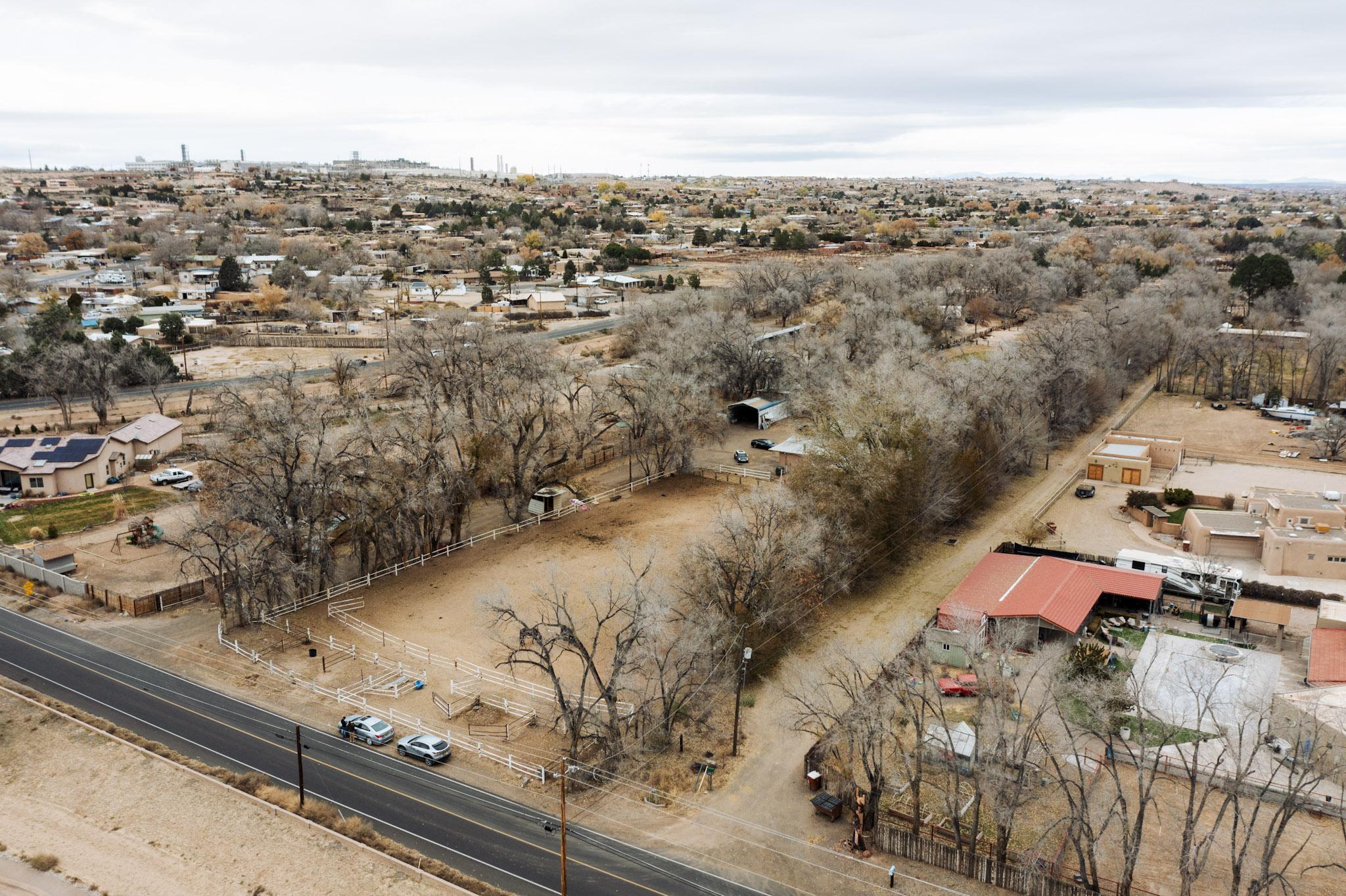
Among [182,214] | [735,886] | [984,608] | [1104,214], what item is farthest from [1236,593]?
[1104,214]

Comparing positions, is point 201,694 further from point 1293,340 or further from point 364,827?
point 1293,340

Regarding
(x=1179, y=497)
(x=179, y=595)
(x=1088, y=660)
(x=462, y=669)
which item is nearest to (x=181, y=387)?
(x=179, y=595)

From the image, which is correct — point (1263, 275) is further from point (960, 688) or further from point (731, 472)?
point (960, 688)

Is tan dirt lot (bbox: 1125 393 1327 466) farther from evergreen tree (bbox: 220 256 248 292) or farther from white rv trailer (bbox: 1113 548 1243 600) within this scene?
evergreen tree (bbox: 220 256 248 292)

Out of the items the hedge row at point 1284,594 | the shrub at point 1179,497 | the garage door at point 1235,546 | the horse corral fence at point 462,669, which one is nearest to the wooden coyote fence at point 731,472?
the shrub at point 1179,497

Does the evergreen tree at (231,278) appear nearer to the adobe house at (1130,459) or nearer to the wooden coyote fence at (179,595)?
the wooden coyote fence at (179,595)

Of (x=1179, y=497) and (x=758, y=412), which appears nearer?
(x=1179, y=497)

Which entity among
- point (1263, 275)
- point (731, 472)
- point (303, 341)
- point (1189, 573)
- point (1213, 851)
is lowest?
point (1213, 851)

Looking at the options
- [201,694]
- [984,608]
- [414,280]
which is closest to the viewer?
[201,694]
